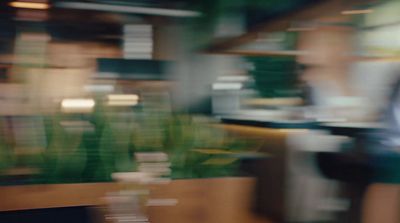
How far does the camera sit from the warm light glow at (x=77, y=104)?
255 centimetres

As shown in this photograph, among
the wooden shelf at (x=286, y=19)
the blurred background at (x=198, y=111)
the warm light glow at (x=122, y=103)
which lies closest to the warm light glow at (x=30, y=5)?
the blurred background at (x=198, y=111)

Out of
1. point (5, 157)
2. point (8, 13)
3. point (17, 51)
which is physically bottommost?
point (5, 157)

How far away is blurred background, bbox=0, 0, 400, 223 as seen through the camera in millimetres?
2422

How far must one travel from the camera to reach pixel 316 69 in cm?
428

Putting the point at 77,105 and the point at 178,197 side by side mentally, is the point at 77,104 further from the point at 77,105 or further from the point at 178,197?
the point at 178,197

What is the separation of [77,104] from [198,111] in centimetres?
121

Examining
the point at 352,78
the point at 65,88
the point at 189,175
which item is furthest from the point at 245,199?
the point at 352,78

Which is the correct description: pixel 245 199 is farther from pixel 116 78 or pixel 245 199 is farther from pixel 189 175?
pixel 116 78

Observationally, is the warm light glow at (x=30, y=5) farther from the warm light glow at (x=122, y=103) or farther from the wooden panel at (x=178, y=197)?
the wooden panel at (x=178, y=197)

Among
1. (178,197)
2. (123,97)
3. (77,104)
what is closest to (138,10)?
(123,97)

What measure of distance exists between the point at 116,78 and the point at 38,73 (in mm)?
1163

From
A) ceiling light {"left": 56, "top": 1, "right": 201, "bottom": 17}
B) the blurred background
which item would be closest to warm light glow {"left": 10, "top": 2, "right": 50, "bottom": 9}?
the blurred background

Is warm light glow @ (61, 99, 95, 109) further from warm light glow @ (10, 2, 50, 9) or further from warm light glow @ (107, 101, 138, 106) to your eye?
warm light glow @ (10, 2, 50, 9)

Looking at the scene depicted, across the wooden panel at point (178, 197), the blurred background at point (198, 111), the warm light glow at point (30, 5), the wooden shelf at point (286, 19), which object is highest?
the warm light glow at point (30, 5)
